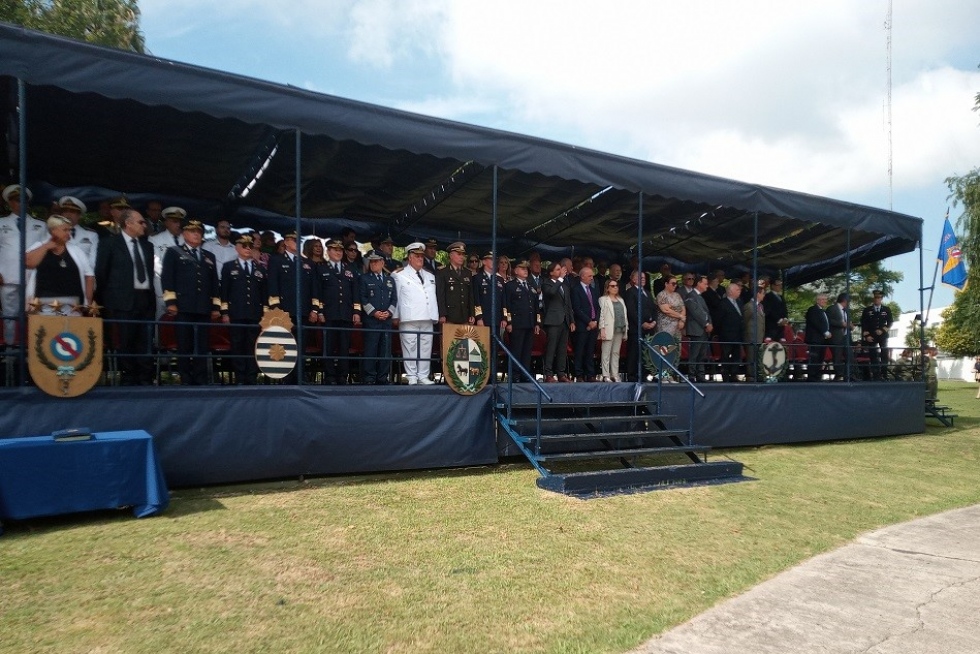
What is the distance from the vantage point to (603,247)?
1234 centimetres

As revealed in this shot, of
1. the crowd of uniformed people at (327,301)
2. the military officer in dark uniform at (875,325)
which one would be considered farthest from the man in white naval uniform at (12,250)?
the military officer in dark uniform at (875,325)

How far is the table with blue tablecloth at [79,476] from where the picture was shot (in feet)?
14.8

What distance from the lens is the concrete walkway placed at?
3051 mm

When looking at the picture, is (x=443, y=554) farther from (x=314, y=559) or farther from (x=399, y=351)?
(x=399, y=351)

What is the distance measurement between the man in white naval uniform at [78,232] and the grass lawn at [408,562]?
247 cm

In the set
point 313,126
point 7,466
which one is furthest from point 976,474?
point 7,466

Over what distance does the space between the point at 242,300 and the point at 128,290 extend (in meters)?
1.04

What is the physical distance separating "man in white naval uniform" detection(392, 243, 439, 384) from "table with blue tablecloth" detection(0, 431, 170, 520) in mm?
2991

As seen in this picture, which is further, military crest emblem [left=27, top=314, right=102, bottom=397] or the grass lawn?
military crest emblem [left=27, top=314, right=102, bottom=397]

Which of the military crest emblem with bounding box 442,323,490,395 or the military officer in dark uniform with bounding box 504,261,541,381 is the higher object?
the military officer in dark uniform with bounding box 504,261,541,381

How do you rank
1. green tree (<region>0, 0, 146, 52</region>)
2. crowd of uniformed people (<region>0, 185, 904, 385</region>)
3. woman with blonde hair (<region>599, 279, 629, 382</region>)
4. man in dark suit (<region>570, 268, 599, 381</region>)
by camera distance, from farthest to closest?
green tree (<region>0, 0, 146, 52</region>) → woman with blonde hair (<region>599, 279, 629, 382</region>) → man in dark suit (<region>570, 268, 599, 381</region>) → crowd of uniformed people (<region>0, 185, 904, 385</region>)

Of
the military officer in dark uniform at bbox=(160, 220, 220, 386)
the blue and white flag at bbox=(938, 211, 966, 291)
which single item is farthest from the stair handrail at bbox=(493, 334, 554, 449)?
the blue and white flag at bbox=(938, 211, 966, 291)

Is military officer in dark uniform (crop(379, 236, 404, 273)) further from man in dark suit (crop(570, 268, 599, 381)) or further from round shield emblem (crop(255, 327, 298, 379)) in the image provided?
man in dark suit (crop(570, 268, 599, 381))

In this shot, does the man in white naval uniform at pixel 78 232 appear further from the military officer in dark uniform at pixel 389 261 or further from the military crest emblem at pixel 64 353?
the military officer in dark uniform at pixel 389 261
